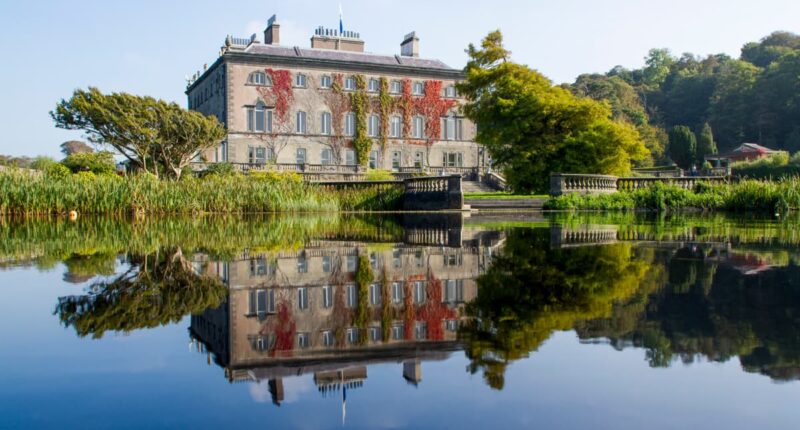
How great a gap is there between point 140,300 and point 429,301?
2.28 m

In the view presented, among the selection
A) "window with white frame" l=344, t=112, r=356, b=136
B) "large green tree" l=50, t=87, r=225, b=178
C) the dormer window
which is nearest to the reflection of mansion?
"large green tree" l=50, t=87, r=225, b=178

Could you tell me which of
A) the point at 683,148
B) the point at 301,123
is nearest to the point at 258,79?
the point at 301,123

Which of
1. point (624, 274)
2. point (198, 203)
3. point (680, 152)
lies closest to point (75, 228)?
point (198, 203)

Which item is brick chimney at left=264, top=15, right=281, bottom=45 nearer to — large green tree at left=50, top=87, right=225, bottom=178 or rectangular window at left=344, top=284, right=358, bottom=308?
large green tree at left=50, top=87, right=225, bottom=178

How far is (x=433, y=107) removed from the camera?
5444 cm

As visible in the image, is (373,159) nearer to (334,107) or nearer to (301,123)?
(334,107)

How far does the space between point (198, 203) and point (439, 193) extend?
9575 mm

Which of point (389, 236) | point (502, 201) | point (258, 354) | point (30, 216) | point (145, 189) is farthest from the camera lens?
point (502, 201)

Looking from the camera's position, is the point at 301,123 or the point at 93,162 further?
the point at 301,123

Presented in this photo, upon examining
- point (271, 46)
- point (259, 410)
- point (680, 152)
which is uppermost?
point (271, 46)

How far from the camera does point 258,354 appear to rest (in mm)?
3771

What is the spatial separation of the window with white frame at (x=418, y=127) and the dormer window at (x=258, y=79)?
11811 millimetres

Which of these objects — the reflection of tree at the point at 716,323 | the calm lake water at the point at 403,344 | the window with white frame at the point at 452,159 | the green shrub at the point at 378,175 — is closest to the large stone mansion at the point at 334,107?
the window with white frame at the point at 452,159

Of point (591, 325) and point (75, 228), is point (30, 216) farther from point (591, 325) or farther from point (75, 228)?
point (591, 325)
